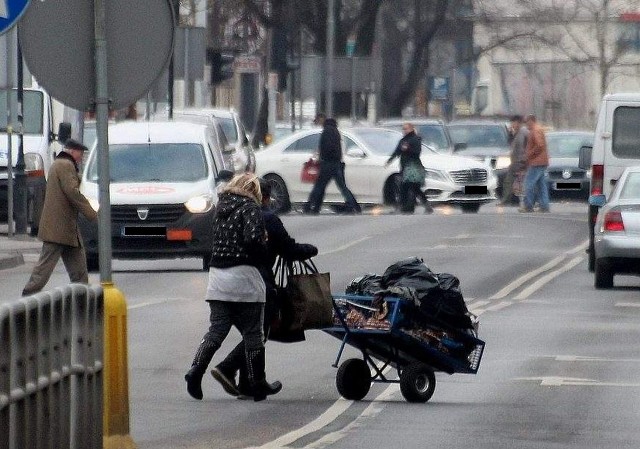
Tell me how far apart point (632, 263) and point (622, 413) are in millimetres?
10333

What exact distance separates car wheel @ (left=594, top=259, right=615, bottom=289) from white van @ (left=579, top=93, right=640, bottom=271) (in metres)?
2.57

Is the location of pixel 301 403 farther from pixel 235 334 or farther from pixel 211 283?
pixel 235 334

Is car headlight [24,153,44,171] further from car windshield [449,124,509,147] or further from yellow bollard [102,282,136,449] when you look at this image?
yellow bollard [102,282,136,449]

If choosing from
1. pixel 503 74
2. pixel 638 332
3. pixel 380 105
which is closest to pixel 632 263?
pixel 638 332

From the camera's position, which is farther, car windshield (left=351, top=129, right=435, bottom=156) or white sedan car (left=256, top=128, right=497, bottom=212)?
car windshield (left=351, top=129, right=435, bottom=156)

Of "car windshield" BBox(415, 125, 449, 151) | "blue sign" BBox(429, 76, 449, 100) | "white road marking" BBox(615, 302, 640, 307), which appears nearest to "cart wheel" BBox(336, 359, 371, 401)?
"white road marking" BBox(615, 302, 640, 307)

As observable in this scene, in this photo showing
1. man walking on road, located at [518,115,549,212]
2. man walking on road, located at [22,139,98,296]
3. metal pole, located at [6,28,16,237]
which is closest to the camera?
man walking on road, located at [22,139,98,296]

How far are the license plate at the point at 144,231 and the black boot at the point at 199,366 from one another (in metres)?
10.8

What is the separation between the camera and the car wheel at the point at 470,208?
3853 cm

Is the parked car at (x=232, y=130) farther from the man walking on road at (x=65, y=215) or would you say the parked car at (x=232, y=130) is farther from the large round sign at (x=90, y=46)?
the large round sign at (x=90, y=46)

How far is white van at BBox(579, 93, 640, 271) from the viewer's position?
25531 mm

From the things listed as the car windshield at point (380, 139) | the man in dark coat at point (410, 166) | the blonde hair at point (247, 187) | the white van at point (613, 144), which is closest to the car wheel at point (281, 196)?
the car windshield at point (380, 139)

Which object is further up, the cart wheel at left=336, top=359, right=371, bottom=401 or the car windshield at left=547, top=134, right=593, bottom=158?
the cart wheel at left=336, top=359, right=371, bottom=401

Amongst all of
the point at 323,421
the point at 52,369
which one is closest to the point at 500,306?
the point at 323,421
